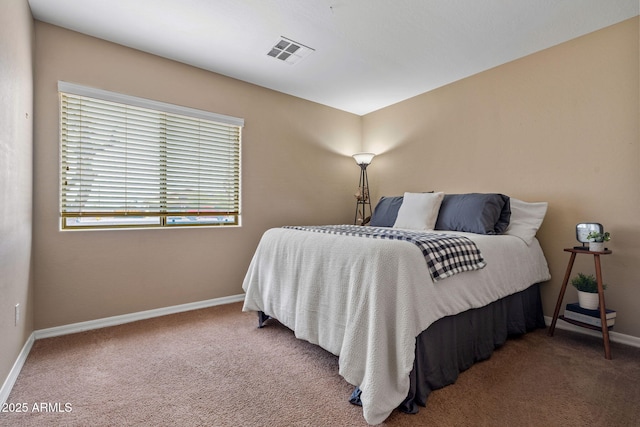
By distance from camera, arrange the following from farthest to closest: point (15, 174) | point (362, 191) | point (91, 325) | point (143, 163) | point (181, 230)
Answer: point (362, 191)
point (181, 230)
point (143, 163)
point (91, 325)
point (15, 174)

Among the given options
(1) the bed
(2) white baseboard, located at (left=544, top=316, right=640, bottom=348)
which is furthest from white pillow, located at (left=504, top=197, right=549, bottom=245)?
(2) white baseboard, located at (left=544, top=316, right=640, bottom=348)

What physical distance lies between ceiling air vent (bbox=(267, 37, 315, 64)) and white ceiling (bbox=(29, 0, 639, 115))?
63 mm

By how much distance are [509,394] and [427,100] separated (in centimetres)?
302

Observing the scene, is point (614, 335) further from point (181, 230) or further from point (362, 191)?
point (181, 230)

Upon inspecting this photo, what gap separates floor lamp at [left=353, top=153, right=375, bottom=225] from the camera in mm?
4020

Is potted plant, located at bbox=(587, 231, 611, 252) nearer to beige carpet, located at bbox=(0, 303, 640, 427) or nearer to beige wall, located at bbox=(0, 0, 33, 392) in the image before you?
beige carpet, located at bbox=(0, 303, 640, 427)

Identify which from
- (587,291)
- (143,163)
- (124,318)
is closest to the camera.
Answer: (587,291)

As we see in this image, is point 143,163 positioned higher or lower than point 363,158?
lower

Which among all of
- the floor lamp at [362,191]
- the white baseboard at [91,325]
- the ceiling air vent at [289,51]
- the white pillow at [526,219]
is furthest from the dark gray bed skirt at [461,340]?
the ceiling air vent at [289,51]

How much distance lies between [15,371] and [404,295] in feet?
7.38

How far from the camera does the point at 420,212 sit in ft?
9.27

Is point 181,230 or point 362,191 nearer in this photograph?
point 181,230

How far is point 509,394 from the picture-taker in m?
1.59

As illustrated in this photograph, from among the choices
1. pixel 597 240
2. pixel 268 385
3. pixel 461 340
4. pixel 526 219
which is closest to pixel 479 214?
pixel 526 219
